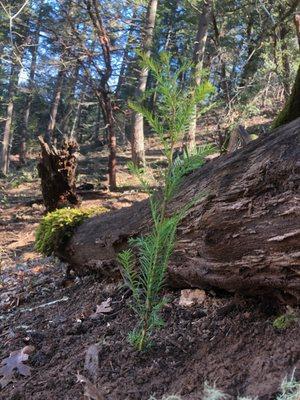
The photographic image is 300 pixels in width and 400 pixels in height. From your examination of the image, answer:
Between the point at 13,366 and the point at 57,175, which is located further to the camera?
the point at 57,175

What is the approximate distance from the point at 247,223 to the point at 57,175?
5.54 metres

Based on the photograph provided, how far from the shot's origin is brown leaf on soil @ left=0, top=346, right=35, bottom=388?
109 inches

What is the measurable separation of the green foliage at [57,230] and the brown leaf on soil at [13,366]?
1880mm

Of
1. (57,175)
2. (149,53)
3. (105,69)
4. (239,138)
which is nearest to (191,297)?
(239,138)

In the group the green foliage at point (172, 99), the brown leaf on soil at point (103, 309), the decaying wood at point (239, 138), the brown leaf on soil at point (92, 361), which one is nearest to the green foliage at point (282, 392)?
the brown leaf on soil at point (92, 361)

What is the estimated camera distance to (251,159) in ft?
8.79

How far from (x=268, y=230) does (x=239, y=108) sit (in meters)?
9.94

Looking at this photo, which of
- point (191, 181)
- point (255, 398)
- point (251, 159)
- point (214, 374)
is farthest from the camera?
point (191, 181)

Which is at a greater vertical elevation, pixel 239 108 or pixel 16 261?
pixel 239 108

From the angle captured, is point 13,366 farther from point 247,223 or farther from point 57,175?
point 57,175

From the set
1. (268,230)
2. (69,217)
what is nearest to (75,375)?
(268,230)

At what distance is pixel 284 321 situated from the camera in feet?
7.47

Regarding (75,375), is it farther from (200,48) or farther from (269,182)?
(200,48)

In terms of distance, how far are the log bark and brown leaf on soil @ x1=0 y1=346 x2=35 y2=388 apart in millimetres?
1253
